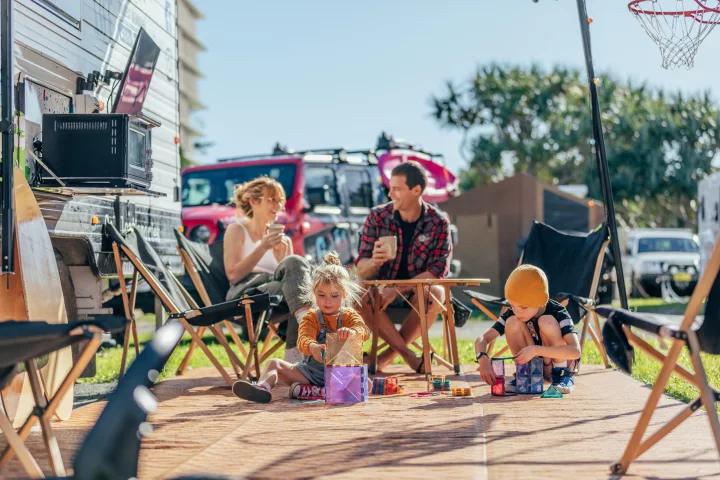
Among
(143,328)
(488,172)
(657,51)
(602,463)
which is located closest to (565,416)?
(602,463)

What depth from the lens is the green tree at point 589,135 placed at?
1315 inches

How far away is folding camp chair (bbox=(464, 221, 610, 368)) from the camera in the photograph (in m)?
5.64

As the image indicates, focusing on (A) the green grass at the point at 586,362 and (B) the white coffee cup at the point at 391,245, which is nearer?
(A) the green grass at the point at 586,362

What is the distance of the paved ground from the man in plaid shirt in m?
1.13

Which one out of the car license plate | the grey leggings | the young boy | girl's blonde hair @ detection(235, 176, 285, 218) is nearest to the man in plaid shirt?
the grey leggings

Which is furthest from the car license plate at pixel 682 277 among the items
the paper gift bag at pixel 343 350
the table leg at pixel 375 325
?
the paper gift bag at pixel 343 350

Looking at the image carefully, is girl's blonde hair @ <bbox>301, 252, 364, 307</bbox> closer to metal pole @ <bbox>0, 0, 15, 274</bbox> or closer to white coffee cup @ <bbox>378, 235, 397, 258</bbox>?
white coffee cup @ <bbox>378, 235, 397, 258</bbox>

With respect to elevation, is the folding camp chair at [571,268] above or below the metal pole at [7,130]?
below

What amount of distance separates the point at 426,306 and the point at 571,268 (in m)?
1.05

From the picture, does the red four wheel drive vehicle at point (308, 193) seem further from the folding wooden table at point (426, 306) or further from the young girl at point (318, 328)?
the young girl at point (318, 328)

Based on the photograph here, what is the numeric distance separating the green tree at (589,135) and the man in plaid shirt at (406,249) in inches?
1032

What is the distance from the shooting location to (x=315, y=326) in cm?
473

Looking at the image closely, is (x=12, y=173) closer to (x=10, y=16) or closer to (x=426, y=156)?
(x=10, y=16)

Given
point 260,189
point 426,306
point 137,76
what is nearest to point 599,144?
point 426,306
